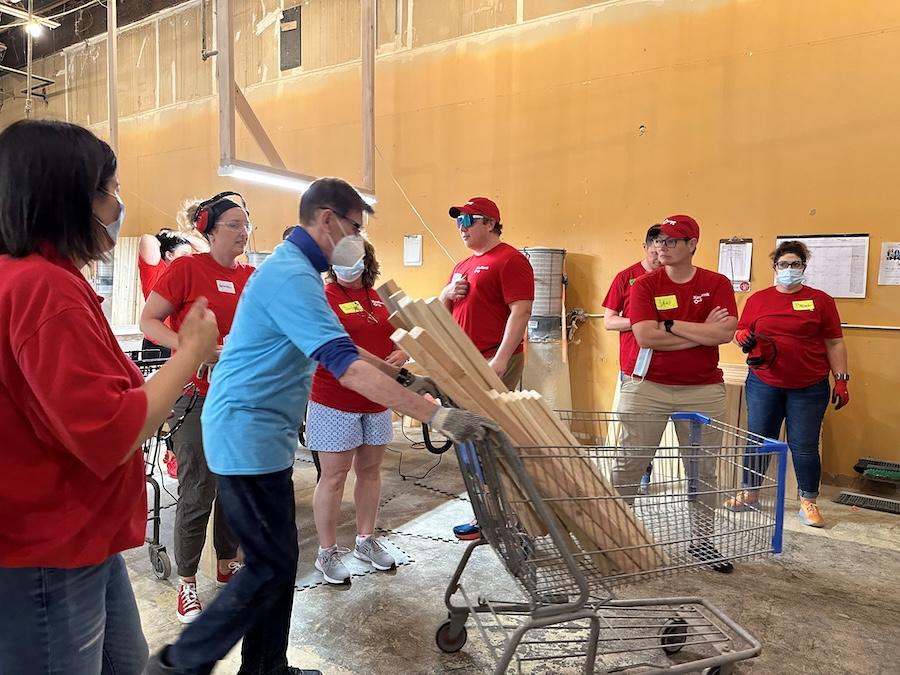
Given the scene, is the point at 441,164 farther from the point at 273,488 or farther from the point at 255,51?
the point at 273,488

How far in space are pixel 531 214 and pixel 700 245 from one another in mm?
1491

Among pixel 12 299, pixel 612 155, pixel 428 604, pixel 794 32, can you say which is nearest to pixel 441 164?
pixel 612 155

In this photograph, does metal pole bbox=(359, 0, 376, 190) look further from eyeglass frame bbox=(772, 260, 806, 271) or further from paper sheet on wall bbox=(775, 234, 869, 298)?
paper sheet on wall bbox=(775, 234, 869, 298)

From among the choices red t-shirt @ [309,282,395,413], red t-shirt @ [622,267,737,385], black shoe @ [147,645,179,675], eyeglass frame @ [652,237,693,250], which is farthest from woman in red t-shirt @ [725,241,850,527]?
black shoe @ [147,645,179,675]

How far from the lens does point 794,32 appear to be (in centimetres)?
413

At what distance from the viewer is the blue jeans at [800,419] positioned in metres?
3.49

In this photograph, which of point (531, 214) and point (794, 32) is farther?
point (531, 214)

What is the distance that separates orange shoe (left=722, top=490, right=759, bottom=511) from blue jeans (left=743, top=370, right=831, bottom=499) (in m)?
2.06

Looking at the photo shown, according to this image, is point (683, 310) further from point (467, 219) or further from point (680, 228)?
point (467, 219)

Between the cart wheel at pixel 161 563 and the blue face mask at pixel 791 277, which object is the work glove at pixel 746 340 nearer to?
the blue face mask at pixel 791 277

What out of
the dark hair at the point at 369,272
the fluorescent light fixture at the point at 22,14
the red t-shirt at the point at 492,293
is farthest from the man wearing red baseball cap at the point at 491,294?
the fluorescent light fixture at the point at 22,14

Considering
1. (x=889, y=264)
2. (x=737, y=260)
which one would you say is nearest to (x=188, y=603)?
(x=737, y=260)

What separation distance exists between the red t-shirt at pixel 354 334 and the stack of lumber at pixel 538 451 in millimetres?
1062

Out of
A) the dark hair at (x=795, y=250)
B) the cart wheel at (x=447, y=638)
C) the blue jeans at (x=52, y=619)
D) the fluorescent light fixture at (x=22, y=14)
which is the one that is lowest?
the cart wheel at (x=447, y=638)
